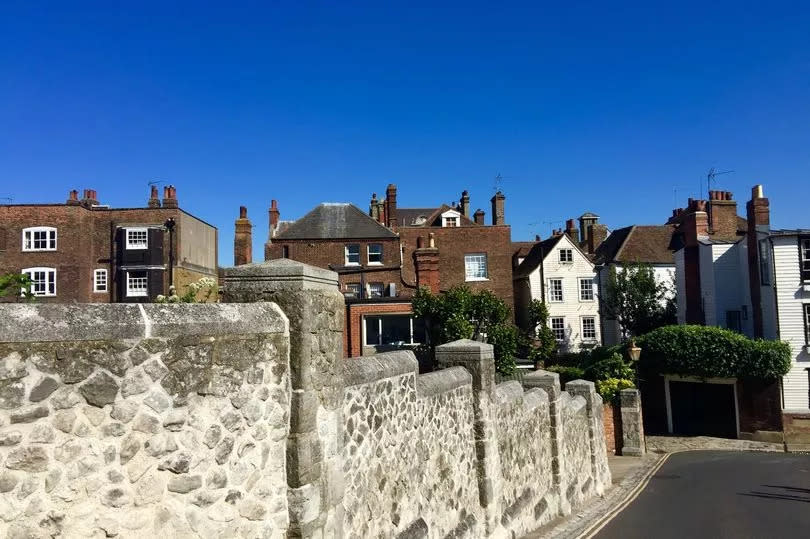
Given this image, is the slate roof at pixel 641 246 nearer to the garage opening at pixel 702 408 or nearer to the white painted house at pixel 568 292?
the white painted house at pixel 568 292

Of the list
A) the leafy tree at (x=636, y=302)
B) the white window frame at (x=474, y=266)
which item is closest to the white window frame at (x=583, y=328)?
the leafy tree at (x=636, y=302)

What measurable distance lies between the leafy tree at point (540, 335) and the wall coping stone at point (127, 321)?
32232mm

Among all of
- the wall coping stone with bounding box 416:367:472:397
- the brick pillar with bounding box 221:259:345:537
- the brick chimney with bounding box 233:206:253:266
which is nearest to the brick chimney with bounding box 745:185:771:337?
the brick chimney with bounding box 233:206:253:266

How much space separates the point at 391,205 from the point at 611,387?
73.6 ft

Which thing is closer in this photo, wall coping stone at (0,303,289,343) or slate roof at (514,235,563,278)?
wall coping stone at (0,303,289,343)

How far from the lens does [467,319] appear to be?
100 ft

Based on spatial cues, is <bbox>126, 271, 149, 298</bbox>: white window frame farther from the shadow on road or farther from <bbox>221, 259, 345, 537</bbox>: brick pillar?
<bbox>221, 259, 345, 537</bbox>: brick pillar

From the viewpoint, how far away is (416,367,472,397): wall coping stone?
796 cm

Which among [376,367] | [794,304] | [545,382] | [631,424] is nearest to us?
[376,367]

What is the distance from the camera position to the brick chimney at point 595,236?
53.2 metres

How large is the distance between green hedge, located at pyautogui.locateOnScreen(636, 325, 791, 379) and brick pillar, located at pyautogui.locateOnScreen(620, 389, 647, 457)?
27.7 ft

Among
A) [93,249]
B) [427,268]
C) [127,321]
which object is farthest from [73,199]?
[127,321]

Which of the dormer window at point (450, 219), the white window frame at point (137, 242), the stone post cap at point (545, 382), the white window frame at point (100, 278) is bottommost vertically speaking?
the stone post cap at point (545, 382)

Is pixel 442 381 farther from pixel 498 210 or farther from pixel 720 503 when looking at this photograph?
pixel 498 210
